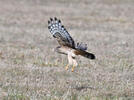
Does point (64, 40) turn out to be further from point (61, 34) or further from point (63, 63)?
Answer: point (63, 63)

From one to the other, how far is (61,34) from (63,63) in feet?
8.49

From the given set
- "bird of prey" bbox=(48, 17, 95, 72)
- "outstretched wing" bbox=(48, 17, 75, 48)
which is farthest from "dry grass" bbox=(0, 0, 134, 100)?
"outstretched wing" bbox=(48, 17, 75, 48)

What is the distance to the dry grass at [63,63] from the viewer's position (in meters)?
8.52

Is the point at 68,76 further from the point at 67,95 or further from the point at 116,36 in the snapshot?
the point at 116,36

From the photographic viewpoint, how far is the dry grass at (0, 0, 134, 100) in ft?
27.9

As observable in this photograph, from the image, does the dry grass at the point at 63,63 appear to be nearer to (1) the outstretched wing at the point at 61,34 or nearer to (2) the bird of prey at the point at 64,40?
(2) the bird of prey at the point at 64,40

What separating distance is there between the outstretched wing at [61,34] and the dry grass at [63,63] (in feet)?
2.53

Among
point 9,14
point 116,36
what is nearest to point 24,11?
point 9,14

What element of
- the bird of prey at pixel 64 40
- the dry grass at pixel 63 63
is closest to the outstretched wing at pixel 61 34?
the bird of prey at pixel 64 40

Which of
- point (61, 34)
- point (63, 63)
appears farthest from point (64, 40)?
point (63, 63)

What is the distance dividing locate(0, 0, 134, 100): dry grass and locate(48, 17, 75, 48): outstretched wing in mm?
772

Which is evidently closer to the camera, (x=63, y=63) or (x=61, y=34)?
(x=61, y=34)

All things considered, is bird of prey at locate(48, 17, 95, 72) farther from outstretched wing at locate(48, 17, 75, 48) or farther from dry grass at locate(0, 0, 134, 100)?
dry grass at locate(0, 0, 134, 100)

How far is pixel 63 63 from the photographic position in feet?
40.1
